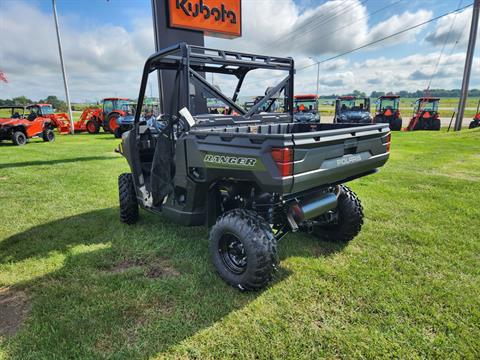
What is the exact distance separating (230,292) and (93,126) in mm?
18752

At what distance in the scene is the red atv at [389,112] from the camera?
58.6 ft

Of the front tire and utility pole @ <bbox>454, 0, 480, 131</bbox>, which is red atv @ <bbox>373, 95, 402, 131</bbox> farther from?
the front tire

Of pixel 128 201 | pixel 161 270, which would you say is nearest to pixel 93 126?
pixel 128 201

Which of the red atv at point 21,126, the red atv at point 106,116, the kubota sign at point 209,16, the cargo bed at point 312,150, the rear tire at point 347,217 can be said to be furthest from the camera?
the red atv at point 106,116

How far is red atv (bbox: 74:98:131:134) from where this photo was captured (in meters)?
17.1

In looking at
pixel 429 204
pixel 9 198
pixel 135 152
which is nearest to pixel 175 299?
pixel 135 152

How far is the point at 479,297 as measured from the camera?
99.9 inches

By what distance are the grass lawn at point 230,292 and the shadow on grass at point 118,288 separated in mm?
11

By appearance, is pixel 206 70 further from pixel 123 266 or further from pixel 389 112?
Answer: pixel 389 112

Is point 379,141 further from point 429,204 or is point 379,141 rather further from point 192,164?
point 429,204

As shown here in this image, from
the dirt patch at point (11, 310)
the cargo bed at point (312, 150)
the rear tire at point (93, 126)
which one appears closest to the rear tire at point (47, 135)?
the rear tire at point (93, 126)

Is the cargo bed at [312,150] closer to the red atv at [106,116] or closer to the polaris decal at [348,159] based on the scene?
the polaris decal at [348,159]

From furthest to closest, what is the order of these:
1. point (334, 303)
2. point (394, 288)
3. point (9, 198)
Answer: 1. point (9, 198)
2. point (394, 288)
3. point (334, 303)

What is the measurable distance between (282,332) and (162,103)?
6.39m
